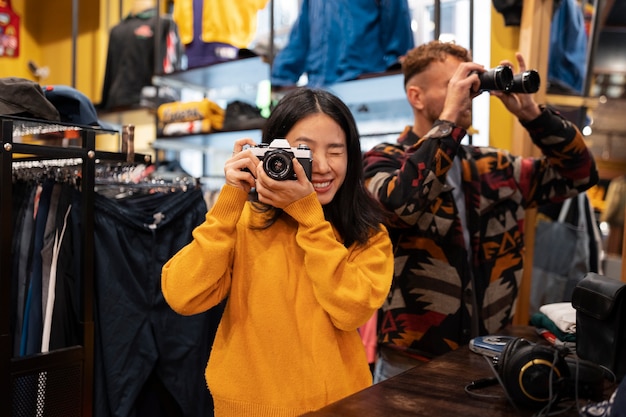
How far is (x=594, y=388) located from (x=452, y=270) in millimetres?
689

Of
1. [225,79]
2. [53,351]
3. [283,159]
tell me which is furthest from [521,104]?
[225,79]

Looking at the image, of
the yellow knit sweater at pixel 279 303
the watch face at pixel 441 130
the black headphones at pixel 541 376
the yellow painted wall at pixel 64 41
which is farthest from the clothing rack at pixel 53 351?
the yellow painted wall at pixel 64 41

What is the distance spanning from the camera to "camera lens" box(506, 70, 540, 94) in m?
1.47

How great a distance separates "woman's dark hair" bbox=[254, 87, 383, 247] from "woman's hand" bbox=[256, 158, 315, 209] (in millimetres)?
74

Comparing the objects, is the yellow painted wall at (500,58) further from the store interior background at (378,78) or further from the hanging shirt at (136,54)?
the hanging shirt at (136,54)

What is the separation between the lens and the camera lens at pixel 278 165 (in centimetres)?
105

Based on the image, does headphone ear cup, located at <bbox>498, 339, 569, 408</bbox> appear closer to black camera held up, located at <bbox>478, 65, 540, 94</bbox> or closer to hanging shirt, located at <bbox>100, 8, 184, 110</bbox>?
black camera held up, located at <bbox>478, 65, 540, 94</bbox>

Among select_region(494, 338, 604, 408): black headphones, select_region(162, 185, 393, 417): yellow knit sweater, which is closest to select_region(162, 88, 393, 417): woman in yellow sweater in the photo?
select_region(162, 185, 393, 417): yellow knit sweater

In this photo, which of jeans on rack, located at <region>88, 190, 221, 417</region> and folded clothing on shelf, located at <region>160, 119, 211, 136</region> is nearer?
jeans on rack, located at <region>88, 190, 221, 417</region>

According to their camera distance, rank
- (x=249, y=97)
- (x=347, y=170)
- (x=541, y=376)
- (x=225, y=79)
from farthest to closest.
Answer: (x=249, y=97), (x=225, y=79), (x=347, y=170), (x=541, y=376)

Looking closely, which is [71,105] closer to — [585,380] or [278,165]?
[278,165]

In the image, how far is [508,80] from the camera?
1.49m

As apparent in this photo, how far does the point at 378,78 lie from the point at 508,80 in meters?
1.21

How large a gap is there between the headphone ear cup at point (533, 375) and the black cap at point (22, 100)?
1246 mm
